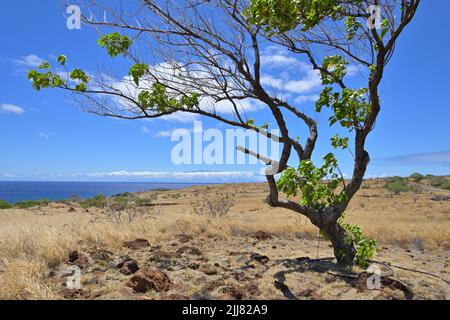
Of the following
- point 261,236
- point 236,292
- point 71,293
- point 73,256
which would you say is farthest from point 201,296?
point 261,236

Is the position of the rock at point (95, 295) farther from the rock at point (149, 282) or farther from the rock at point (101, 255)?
the rock at point (101, 255)

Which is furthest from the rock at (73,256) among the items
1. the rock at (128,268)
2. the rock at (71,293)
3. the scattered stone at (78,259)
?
the rock at (71,293)

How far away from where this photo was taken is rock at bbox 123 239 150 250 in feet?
26.1

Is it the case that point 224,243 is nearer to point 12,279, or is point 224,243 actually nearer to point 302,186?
point 302,186

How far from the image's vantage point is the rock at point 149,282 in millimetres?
5164

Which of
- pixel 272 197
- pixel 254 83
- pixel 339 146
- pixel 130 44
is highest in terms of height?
pixel 130 44

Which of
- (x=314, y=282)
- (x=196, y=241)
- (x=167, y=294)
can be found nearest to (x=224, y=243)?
(x=196, y=241)

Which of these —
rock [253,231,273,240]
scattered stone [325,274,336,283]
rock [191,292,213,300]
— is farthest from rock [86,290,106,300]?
rock [253,231,273,240]

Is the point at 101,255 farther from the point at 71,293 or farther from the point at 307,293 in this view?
the point at 307,293

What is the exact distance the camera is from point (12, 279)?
5.06 metres

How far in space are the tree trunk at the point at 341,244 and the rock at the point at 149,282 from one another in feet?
10.1

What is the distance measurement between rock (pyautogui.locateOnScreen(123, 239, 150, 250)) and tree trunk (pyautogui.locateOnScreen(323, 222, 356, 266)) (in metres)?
3.94
